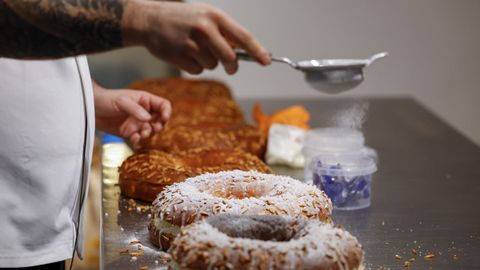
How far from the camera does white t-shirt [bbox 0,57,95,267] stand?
1.59 m

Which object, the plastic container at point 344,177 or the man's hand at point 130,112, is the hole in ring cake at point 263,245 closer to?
the plastic container at point 344,177

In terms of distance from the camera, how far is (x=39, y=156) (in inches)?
63.4

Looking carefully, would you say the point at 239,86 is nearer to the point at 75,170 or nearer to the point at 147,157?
the point at 147,157

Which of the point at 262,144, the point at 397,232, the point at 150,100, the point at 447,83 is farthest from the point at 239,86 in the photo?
the point at 397,232

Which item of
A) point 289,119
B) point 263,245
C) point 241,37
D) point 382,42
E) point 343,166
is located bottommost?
point 382,42

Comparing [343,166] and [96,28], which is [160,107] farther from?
[96,28]

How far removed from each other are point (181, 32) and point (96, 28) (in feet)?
0.38

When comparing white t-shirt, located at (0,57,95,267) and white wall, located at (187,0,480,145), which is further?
white wall, located at (187,0,480,145)

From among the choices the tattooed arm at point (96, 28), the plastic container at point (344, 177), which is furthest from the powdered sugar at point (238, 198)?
the tattooed arm at point (96, 28)

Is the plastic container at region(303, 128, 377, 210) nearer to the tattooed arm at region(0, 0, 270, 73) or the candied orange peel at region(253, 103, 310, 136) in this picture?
the candied orange peel at region(253, 103, 310, 136)

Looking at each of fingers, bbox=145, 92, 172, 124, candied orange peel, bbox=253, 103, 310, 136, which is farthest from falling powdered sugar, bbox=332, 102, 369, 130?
fingers, bbox=145, 92, 172, 124

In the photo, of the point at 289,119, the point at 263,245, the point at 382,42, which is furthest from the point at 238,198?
the point at 382,42

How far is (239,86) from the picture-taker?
13.6 ft

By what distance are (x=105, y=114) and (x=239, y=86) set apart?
2.18m
